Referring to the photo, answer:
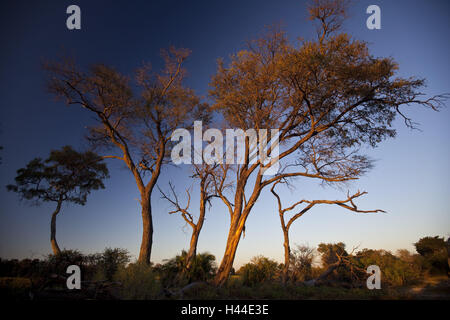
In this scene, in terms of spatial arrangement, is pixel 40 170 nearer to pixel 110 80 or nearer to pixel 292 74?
pixel 110 80

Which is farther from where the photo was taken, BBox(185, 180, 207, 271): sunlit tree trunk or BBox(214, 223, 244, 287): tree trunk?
BBox(185, 180, 207, 271): sunlit tree trunk

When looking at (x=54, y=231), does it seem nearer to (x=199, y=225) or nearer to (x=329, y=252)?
(x=199, y=225)

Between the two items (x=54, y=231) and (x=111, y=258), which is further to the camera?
(x=54, y=231)

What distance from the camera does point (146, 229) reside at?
11547mm

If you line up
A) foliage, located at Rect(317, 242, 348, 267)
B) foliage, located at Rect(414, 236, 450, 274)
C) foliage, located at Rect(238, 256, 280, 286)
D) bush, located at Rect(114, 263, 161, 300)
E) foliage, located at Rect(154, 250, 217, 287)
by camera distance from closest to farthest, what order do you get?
bush, located at Rect(114, 263, 161, 300) < foliage, located at Rect(154, 250, 217, 287) < foliage, located at Rect(238, 256, 280, 286) < foliage, located at Rect(414, 236, 450, 274) < foliage, located at Rect(317, 242, 348, 267)

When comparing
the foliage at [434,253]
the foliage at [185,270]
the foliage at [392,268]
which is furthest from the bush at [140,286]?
the foliage at [434,253]

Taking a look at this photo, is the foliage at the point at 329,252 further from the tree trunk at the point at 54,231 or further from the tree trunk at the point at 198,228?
the tree trunk at the point at 54,231

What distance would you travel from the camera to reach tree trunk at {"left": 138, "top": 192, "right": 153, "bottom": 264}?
36.4 feet

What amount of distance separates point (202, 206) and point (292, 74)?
8.83 meters

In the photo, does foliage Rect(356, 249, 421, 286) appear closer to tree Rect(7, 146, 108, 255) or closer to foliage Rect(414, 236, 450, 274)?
foliage Rect(414, 236, 450, 274)

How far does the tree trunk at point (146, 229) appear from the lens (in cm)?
1109

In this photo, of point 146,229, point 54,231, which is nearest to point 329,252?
point 146,229

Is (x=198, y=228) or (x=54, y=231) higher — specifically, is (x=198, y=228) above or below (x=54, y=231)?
above

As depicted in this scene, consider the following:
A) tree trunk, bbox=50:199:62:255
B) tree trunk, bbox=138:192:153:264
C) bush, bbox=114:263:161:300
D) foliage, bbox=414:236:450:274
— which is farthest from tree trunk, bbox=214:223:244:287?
foliage, bbox=414:236:450:274
